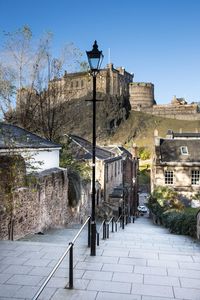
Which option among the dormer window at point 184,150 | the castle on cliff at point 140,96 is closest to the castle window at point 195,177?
the dormer window at point 184,150

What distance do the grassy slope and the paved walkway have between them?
93362mm

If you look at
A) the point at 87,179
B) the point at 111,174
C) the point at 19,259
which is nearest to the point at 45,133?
the point at 87,179

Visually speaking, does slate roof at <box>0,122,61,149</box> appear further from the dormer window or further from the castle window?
the dormer window

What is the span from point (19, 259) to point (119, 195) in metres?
22.9

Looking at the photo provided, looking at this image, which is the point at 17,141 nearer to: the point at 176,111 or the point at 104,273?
Result: the point at 104,273

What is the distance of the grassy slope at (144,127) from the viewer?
106 m

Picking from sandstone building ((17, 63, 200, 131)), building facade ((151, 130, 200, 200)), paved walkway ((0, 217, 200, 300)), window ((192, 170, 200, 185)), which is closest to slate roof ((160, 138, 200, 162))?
building facade ((151, 130, 200, 200))

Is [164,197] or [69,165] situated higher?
[69,165]

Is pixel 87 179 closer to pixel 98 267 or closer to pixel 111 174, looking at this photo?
pixel 111 174

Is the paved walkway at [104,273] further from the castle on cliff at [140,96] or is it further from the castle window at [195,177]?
the castle on cliff at [140,96]

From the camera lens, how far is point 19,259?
7492 millimetres

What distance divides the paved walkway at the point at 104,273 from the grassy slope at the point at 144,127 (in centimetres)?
9336

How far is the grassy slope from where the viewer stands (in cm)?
10650

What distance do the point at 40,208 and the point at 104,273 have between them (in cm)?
722
